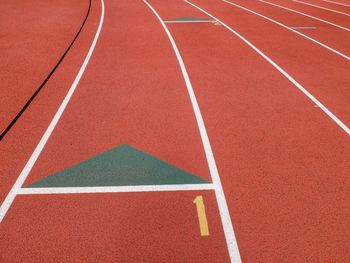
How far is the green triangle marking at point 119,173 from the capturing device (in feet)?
14.2

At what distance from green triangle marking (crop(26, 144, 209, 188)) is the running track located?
0.11 meters

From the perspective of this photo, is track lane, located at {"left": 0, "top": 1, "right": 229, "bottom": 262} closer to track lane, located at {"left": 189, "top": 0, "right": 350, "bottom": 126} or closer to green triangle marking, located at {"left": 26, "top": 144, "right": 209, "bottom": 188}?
green triangle marking, located at {"left": 26, "top": 144, "right": 209, "bottom": 188}

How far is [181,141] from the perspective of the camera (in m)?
5.21

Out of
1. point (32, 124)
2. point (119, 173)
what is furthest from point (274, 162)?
point (32, 124)

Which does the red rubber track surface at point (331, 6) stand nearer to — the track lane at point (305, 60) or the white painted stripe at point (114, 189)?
the track lane at point (305, 60)

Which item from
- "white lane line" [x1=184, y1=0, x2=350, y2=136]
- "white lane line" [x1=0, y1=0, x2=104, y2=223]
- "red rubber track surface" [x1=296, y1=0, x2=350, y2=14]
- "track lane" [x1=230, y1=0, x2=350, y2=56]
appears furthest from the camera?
"red rubber track surface" [x1=296, y1=0, x2=350, y2=14]

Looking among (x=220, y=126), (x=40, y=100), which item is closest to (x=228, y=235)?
(x=220, y=126)

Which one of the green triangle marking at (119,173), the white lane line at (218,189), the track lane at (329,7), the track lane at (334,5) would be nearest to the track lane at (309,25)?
the track lane at (329,7)

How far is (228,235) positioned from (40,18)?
12055 millimetres

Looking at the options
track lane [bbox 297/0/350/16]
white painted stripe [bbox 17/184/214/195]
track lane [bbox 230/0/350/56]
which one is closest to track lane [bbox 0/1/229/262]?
white painted stripe [bbox 17/184/214/195]

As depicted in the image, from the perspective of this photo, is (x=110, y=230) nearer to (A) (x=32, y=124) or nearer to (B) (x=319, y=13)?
(A) (x=32, y=124)

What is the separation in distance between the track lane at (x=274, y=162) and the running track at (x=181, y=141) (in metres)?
0.02

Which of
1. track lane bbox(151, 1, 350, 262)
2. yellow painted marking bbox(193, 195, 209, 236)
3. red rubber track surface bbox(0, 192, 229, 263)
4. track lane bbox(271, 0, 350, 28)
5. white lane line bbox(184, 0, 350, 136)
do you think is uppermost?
track lane bbox(271, 0, 350, 28)

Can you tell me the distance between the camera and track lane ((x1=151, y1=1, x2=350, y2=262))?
3561mm
